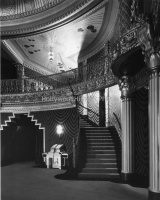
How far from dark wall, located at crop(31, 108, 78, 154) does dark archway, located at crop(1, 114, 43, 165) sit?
0.59 m

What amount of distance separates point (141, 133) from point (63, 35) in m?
7.51

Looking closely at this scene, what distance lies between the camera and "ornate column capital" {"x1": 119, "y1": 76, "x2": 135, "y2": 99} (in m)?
8.36

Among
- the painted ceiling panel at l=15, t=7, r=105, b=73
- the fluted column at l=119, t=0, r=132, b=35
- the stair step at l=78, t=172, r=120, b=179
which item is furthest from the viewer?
the painted ceiling panel at l=15, t=7, r=105, b=73

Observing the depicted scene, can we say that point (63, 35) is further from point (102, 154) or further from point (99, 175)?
point (99, 175)

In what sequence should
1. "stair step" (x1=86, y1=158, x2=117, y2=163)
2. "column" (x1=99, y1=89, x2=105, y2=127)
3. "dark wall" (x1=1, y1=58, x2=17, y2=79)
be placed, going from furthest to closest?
"dark wall" (x1=1, y1=58, x2=17, y2=79) < "column" (x1=99, y1=89, x2=105, y2=127) < "stair step" (x1=86, y1=158, x2=117, y2=163)

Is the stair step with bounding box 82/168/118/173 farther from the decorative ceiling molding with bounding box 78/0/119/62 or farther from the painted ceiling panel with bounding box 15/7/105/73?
the painted ceiling panel with bounding box 15/7/105/73

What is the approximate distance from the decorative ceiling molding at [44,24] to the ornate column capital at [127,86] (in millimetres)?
3829

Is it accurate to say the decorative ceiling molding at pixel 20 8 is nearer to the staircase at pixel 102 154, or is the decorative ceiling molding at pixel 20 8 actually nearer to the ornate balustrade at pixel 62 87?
the ornate balustrade at pixel 62 87

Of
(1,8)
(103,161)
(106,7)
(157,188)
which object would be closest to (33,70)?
(1,8)

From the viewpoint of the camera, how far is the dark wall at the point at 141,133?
806 cm

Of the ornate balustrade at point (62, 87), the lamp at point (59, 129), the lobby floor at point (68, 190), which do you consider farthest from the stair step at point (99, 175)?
the lamp at point (59, 129)

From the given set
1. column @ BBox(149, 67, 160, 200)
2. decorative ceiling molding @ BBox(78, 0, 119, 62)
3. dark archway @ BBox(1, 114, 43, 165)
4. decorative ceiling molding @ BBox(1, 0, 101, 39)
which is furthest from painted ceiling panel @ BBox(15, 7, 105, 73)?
column @ BBox(149, 67, 160, 200)

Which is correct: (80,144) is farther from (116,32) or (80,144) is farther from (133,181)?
(116,32)

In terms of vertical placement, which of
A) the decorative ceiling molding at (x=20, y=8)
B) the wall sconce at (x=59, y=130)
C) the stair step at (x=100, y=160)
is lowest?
the stair step at (x=100, y=160)
